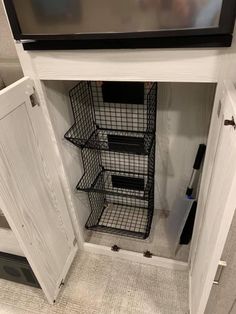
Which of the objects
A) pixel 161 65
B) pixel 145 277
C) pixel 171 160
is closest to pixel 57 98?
pixel 161 65

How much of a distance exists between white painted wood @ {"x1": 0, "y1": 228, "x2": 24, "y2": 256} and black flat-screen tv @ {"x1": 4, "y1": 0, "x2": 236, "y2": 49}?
888 millimetres

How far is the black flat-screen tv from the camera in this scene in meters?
0.67

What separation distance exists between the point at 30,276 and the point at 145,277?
2.23 feet

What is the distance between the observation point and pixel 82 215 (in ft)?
5.14

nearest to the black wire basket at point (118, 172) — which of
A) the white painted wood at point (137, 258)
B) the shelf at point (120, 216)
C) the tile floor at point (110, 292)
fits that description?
the shelf at point (120, 216)

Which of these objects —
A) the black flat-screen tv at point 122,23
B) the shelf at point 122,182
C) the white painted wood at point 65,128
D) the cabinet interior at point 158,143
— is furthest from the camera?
the shelf at point 122,182

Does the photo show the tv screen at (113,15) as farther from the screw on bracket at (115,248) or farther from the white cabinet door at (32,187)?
the screw on bracket at (115,248)

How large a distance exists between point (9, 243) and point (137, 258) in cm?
78

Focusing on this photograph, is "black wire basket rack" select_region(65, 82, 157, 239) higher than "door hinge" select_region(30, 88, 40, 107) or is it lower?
lower

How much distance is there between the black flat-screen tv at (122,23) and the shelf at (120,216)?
41.6 inches

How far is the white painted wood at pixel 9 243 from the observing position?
1168 millimetres

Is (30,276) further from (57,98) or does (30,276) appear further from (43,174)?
(57,98)

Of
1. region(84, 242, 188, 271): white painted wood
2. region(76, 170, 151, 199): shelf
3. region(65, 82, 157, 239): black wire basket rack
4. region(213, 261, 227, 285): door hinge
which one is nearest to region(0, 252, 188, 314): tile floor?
region(84, 242, 188, 271): white painted wood

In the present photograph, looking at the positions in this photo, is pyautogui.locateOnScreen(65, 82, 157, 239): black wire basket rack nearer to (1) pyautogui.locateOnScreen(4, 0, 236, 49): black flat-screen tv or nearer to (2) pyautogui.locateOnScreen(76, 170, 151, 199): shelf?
(2) pyautogui.locateOnScreen(76, 170, 151, 199): shelf
